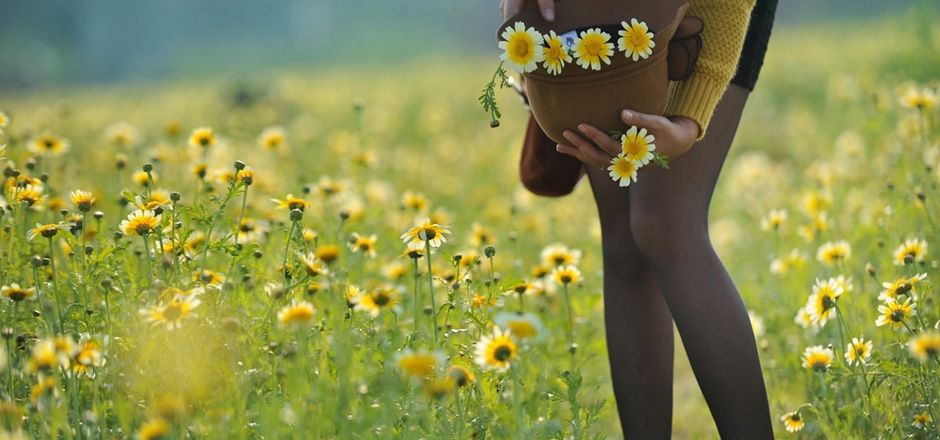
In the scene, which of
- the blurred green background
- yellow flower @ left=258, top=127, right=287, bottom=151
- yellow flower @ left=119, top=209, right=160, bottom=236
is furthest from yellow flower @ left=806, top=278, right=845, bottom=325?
the blurred green background

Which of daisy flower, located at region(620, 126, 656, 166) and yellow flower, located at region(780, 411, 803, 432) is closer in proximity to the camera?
daisy flower, located at region(620, 126, 656, 166)

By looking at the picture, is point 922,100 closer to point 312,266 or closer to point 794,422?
point 794,422

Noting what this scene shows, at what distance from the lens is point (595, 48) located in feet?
4.62

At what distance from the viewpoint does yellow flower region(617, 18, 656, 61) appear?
1.40 metres

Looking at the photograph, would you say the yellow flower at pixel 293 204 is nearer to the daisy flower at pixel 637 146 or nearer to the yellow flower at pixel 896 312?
the daisy flower at pixel 637 146

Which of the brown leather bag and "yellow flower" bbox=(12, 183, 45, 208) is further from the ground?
the brown leather bag

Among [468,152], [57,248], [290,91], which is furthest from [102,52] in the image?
[57,248]

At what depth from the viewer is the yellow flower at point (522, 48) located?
1.40 m

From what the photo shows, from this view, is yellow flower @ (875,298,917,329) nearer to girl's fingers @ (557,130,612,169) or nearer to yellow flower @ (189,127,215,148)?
girl's fingers @ (557,130,612,169)

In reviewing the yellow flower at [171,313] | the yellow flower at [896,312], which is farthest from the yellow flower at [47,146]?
the yellow flower at [896,312]

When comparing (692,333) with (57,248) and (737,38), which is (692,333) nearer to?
(737,38)

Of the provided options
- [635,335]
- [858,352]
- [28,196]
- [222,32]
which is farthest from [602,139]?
[222,32]

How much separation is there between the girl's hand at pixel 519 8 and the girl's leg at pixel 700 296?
35cm

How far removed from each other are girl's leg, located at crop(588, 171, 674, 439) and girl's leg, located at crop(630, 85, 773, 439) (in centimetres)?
18
